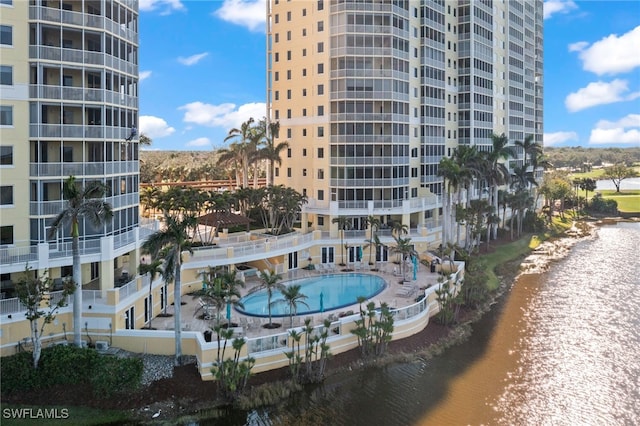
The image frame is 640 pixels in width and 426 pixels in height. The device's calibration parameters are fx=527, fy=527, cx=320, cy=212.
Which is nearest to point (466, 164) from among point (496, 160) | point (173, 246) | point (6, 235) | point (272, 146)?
point (496, 160)

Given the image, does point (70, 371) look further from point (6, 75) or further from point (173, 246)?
point (6, 75)

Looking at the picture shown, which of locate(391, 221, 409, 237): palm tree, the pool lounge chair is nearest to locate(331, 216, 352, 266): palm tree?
locate(391, 221, 409, 237): palm tree

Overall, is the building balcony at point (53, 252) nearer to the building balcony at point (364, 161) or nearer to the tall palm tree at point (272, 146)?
the building balcony at point (364, 161)

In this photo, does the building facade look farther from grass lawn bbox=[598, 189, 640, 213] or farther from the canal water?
grass lawn bbox=[598, 189, 640, 213]

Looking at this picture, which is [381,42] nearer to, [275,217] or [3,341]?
[275,217]

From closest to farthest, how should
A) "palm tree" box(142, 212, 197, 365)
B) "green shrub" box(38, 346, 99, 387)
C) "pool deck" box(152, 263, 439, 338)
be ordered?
"green shrub" box(38, 346, 99, 387), "palm tree" box(142, 212, 197, 365), "pool deck" box(152, 263, 439, 338)
